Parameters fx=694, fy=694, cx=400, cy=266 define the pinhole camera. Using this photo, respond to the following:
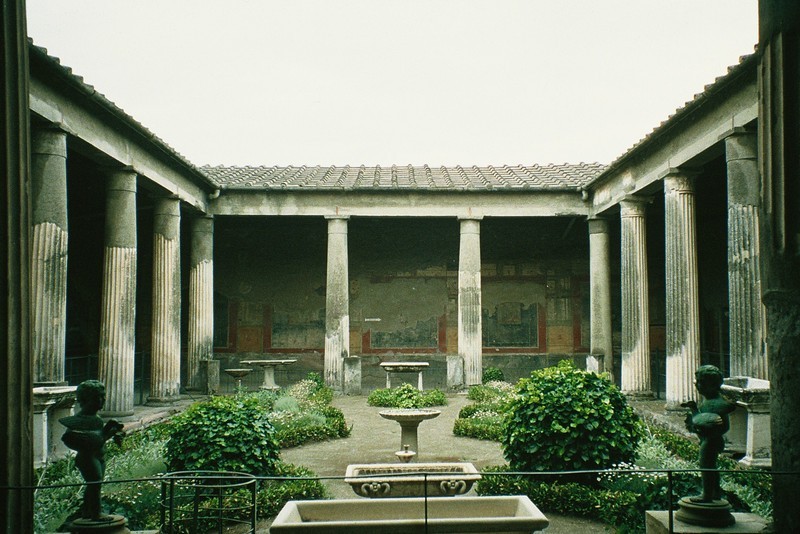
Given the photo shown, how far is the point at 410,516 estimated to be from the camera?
13.8ft

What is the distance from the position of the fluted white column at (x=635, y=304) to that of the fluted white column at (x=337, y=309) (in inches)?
217

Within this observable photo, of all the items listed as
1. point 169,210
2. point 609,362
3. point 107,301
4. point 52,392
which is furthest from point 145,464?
point 609,362

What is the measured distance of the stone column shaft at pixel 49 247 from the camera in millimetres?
7797

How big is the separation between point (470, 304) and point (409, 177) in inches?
134

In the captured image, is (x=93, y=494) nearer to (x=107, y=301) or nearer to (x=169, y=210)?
(x=107, y=301)

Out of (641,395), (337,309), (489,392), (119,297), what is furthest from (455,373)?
(119,297)

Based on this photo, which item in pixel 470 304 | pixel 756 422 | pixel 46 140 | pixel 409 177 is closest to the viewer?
pixel 756 422

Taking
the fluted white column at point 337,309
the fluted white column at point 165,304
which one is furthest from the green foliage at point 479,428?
the fluted white column at point 165,304

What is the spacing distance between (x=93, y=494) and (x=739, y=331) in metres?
7.28

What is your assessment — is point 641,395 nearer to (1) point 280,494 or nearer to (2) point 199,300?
(1) point 280,494

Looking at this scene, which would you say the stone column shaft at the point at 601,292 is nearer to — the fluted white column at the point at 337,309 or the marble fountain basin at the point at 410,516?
the fluted white column at the point at 337,309

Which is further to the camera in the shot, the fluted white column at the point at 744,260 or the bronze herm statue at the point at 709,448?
the fluted white column at the point at 744,260

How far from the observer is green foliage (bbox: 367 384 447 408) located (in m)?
11.1

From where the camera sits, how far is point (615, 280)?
56.4ft
